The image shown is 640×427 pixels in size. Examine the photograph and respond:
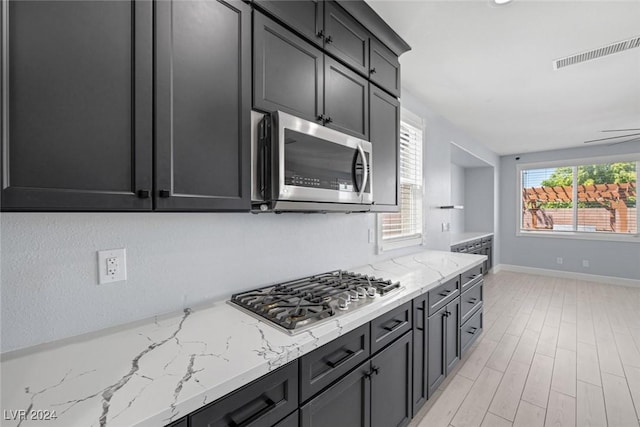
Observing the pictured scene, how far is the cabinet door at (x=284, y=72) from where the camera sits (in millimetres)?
1302

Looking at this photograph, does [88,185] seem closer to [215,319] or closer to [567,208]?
[215,319]

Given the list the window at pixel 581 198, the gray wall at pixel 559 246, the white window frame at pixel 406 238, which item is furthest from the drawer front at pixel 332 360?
the window at pixel 581 198

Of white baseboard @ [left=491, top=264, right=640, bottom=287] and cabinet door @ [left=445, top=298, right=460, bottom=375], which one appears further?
white baseboard @ [left=491, top=264, right=640, bottom=287]

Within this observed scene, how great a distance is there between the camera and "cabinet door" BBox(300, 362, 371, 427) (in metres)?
1.13

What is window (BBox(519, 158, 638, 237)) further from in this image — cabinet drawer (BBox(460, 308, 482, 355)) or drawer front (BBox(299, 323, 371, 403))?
drawer front (BBox(299, 323, 371, 403))

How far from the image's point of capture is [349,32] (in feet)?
5.89

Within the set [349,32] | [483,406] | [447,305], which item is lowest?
[483,406]

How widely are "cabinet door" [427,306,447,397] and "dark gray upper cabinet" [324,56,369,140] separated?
1380 millimetres

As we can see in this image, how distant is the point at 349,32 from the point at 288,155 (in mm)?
1026

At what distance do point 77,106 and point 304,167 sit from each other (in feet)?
2.86

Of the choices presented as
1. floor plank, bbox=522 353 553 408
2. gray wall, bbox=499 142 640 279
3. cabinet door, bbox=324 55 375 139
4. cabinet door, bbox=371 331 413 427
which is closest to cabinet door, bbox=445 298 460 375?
floor plank, bbox=522 353 553 408

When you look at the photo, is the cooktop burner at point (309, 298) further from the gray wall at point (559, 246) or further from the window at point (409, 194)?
the gray wall at point (559, 246)

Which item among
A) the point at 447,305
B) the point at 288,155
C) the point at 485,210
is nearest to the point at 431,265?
the point at 447,305

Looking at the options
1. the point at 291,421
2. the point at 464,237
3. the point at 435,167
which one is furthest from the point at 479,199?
the point at 291,421
